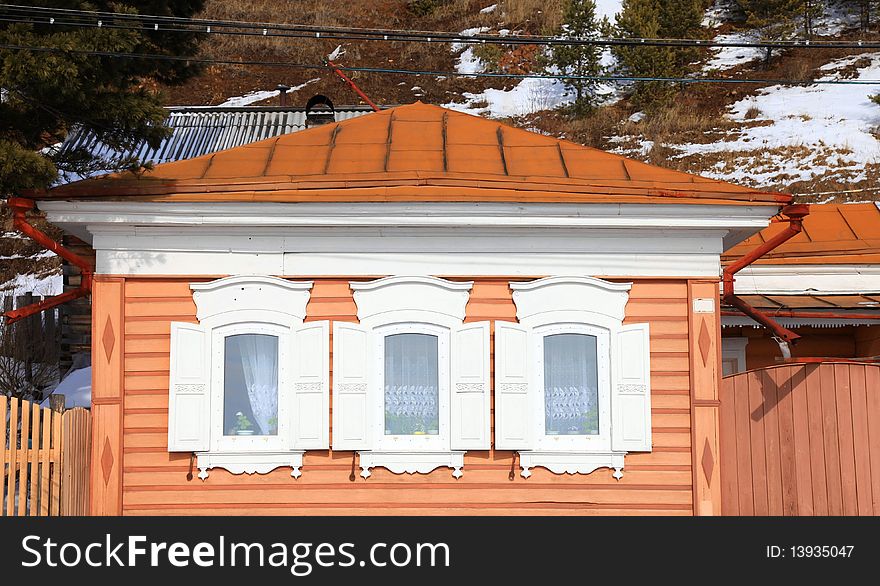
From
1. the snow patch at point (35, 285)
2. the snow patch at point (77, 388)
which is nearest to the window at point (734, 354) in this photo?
the snow patch at point (77, 388)

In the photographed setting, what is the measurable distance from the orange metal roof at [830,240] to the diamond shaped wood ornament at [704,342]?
4.37m

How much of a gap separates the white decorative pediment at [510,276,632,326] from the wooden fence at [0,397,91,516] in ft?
12.7

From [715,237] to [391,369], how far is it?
123 inches

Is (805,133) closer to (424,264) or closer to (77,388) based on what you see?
(77,388)

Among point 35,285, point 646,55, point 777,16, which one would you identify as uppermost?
point 777,16

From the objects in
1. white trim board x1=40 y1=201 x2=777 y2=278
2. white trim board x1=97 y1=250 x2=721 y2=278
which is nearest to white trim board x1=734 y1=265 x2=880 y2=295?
white trim board x1=40 y1=201 x2=777 y2=278

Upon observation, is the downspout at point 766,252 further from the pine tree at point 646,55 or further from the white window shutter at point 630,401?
the pine tree at point 646,55

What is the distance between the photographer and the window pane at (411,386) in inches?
329

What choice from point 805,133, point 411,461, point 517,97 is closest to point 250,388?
point 411,461

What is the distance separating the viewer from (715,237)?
27.9ft

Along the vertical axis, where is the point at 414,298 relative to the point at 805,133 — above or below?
below

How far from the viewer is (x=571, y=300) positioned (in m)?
8.42

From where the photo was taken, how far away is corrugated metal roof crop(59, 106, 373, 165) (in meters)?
17.5

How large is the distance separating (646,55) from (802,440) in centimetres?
3009
